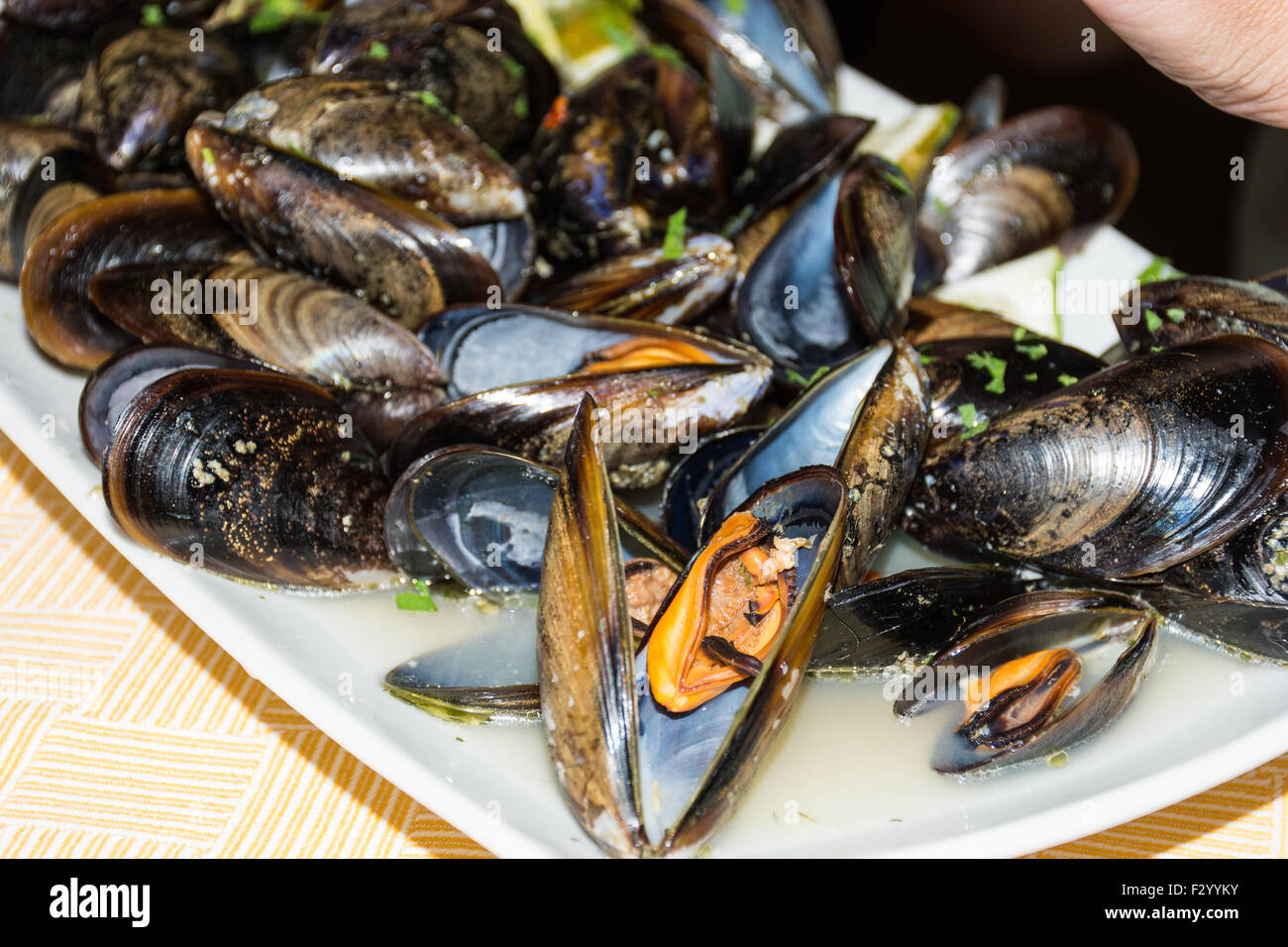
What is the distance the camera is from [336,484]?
1721 millimetres

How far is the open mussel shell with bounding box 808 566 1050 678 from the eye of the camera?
4.95 ft

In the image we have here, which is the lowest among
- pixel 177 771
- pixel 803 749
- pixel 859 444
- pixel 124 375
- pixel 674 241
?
pixel 177 771

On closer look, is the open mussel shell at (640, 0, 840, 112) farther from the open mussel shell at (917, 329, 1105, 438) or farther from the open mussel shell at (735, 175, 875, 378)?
the open mussel shell at (917, 329, 1105, 438)

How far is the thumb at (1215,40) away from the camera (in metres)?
1.52

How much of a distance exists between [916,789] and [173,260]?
5.64ft

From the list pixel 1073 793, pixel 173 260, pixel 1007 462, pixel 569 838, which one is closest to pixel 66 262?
pixel 173 260

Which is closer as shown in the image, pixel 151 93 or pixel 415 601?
pixel 415 601

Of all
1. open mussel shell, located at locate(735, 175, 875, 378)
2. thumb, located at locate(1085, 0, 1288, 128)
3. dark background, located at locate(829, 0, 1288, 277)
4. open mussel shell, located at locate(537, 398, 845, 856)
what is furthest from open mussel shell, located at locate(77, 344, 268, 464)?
dark background, located at locate(829, 0, 1288, 277)

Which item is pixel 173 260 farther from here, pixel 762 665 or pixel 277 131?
pixel 762 665

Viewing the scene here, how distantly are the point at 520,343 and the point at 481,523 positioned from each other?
39 centimetres

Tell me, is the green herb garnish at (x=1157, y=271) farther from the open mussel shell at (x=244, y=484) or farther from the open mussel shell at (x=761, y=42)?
the open mussel shell at (x=244, y=484)

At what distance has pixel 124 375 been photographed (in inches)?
70.2

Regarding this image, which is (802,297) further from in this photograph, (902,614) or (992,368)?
(902,614)

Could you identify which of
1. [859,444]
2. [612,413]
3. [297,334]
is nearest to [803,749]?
[859,444]
